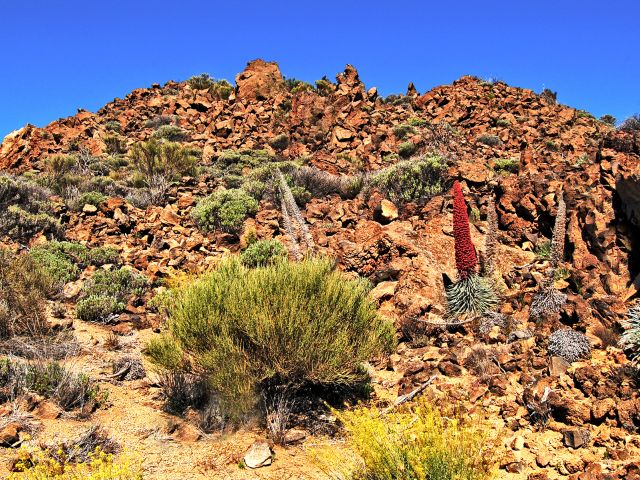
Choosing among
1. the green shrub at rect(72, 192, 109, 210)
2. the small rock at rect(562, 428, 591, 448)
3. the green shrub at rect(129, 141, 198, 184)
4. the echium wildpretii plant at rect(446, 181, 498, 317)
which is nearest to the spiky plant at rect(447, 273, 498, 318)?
the echium wildpretii plant at rect(446, 181, 498, 317)

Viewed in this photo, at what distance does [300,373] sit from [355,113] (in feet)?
58.8

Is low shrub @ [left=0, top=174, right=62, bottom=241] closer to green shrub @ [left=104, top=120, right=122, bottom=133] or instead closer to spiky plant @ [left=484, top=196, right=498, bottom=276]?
spiky plant @ [left=484, top=196, right=498, bottom=276]

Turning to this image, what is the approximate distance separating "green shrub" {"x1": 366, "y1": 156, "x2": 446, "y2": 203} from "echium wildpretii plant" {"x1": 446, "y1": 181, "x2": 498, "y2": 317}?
146 inches

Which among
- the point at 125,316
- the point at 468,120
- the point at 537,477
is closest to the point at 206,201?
the point at 125,316

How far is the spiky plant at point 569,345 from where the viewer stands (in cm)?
572

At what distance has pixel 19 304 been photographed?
270 inches

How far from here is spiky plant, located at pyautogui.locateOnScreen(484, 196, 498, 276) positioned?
28.1ft

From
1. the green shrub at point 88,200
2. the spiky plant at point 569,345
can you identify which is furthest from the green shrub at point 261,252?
the green shrub at point 88,200

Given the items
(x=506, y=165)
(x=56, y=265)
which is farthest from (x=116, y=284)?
(x=506, y=165)

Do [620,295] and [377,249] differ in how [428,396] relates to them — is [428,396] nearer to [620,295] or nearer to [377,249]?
[620,295]

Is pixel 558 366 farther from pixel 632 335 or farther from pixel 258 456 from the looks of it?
pixel 258 456

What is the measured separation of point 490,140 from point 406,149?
3.71m

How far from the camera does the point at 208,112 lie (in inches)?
1025

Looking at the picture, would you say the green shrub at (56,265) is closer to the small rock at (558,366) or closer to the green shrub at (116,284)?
the green shrub at (116,284)
